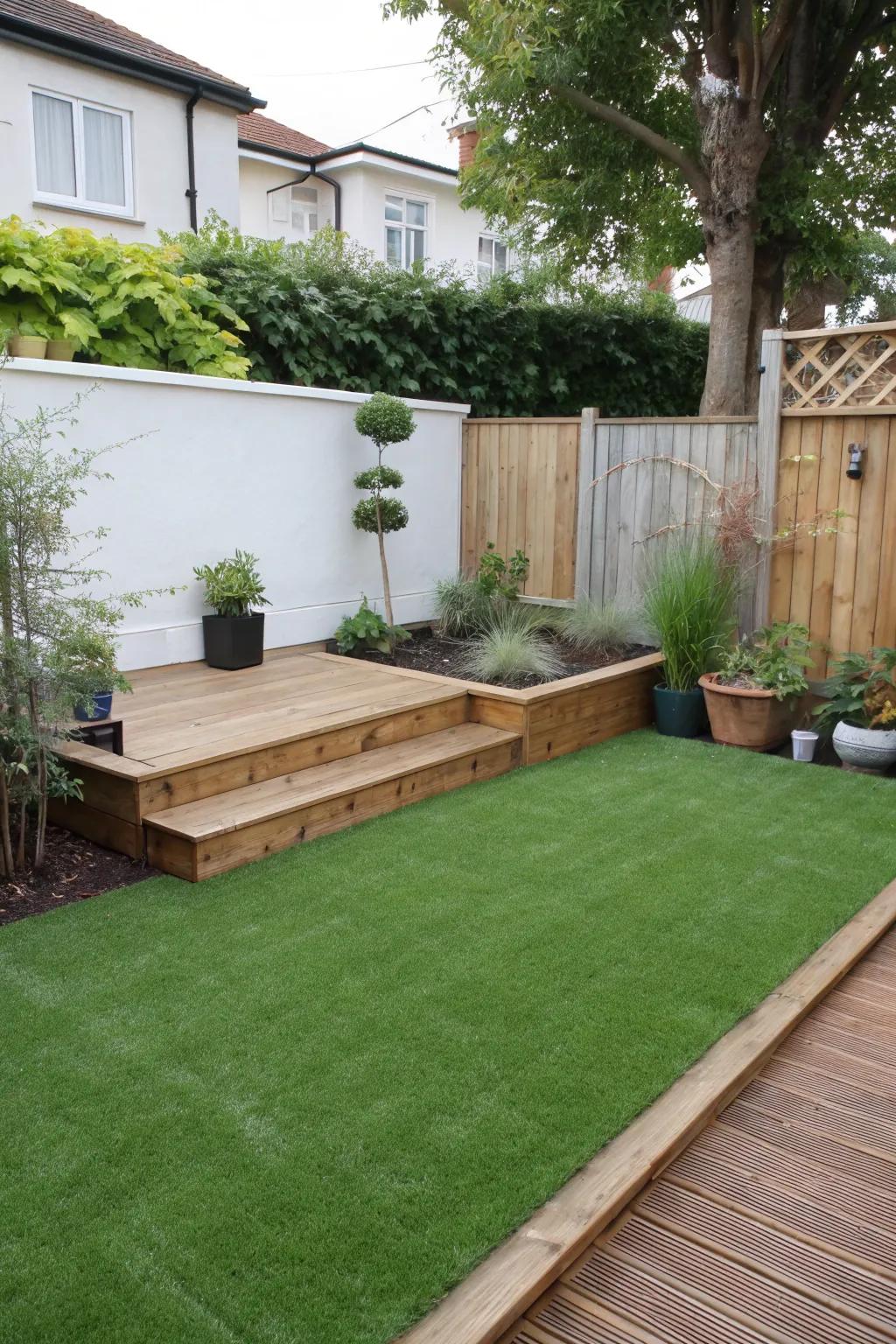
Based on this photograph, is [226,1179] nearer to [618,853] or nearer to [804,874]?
[618,853]

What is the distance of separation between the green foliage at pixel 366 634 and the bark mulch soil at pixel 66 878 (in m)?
2.45

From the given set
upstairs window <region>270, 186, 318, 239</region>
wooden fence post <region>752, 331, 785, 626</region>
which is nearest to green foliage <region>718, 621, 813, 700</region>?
wooden fence post <region>752, 331, 785, 626</region>

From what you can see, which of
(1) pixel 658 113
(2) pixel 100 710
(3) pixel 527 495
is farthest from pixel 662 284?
(2) pixel 100 710

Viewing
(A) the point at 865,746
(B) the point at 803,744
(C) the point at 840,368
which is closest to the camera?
(A) the point at 865,746

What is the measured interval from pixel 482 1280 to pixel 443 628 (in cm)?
497

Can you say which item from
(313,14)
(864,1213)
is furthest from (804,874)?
(313,14)

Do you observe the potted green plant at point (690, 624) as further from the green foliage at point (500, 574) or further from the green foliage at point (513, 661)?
the green foliage at point (500, 574)

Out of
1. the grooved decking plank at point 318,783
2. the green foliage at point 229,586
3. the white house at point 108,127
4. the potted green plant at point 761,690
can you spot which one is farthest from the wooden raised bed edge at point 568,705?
the white house at point 108,127

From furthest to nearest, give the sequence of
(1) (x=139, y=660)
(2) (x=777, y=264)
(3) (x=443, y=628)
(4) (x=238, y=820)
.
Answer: (2) (x=777, y=264)
(3) (x=443, y=628)
(1) (x=139, y=660)
(4) (x=238, y=820)

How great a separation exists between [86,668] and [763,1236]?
8.40 ft

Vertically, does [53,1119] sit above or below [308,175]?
below

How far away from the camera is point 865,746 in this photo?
4.84 m

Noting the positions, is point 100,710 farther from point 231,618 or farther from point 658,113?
point 658,113

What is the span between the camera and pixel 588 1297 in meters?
1.82
